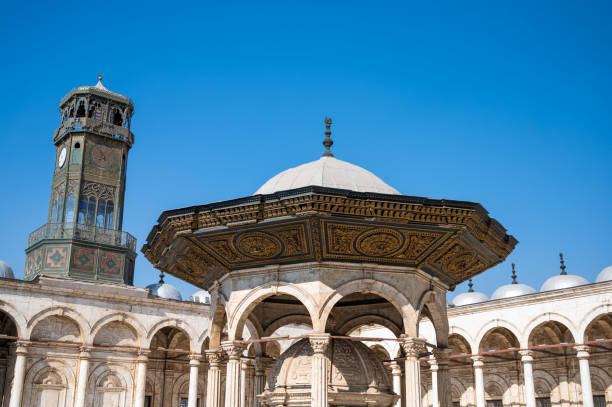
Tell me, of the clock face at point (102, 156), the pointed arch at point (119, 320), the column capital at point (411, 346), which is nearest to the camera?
the column capital at point (411, 346)

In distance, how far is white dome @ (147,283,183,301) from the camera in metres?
→ 27.8

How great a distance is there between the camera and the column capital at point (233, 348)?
365 inches

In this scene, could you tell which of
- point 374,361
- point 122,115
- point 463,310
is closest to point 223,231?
point 374,361

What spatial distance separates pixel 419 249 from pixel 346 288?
1187 mm

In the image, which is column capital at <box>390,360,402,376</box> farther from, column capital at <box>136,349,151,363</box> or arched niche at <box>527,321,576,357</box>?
arched niche at <box>527,321,576,357</box>

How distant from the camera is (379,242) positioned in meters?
9.01

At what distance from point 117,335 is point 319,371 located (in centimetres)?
1563

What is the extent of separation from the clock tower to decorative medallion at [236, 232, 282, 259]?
16.2m

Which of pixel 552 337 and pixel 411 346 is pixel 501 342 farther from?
pixel 411 346

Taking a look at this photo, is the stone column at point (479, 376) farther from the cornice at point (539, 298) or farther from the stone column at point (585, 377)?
the stone column at point (585, 377)

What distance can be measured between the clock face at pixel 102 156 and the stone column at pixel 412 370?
19613 millimetres

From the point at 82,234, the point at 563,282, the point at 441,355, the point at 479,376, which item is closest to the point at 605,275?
the point at 563,282

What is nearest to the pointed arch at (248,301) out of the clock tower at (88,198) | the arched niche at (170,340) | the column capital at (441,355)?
Answer: the column capital at (441,355)

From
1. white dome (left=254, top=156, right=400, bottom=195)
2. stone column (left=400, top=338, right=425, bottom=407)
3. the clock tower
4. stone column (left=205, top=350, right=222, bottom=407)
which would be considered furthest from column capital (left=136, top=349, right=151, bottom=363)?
stone column (left=400, top=338, right=425, bottom=407)
